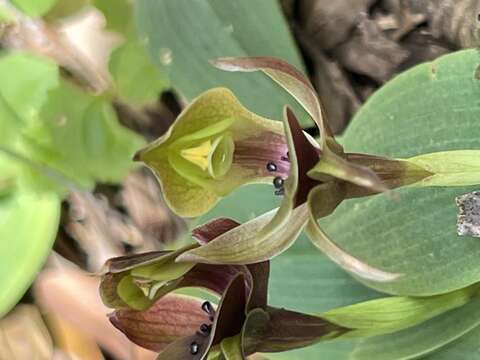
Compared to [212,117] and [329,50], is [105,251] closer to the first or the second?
[329,50]

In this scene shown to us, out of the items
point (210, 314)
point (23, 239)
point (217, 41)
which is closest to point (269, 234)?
point (210, 314)

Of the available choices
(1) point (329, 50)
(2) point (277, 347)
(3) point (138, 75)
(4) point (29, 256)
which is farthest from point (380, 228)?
(4) point (29, 256)

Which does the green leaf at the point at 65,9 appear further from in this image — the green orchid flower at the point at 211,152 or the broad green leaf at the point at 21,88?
the green orchid flower at the point at 211,152

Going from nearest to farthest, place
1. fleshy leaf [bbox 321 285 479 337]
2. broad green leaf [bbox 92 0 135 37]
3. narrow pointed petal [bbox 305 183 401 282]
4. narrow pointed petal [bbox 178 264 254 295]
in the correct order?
narrow pointed petal [bbox 305 183 401 282] < narrow pointed petal [bbox 178 264 254 295] < fleshy leaf [bbox 321 285 479 337] < broad green leaf [bbox 92 0 135 37]

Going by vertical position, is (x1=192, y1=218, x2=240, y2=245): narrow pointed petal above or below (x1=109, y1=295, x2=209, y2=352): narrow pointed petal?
above

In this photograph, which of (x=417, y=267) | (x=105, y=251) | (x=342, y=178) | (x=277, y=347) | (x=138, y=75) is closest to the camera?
(x=342, y=178)

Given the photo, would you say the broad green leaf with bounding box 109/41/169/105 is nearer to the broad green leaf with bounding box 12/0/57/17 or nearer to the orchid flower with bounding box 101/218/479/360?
the broad green leaf with bounding box 12/0/57/17

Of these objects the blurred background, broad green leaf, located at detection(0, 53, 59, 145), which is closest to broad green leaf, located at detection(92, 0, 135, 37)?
the blurred background

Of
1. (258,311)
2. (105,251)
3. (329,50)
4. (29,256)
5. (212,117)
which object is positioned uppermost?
(212,117)
